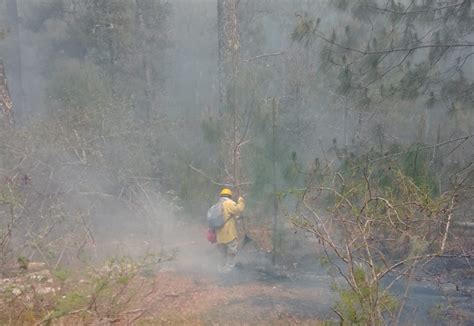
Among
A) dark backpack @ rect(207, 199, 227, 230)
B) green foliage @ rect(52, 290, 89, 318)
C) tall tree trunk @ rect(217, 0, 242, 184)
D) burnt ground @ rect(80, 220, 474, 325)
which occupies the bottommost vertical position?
burnt ground @ rect(80, 220, 474, 325)

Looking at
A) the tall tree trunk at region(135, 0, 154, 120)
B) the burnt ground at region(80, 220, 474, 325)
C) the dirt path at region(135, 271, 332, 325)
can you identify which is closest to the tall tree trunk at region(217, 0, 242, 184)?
the burnt ground at region(80, 220, 474, 325)

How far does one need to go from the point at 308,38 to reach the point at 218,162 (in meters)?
A: 3.65

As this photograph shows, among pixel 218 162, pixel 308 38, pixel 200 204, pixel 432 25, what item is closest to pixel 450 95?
pixel 432 25

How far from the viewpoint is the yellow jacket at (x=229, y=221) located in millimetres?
8453

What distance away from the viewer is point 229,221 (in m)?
8.59

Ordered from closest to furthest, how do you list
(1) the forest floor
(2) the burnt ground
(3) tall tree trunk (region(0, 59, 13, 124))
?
(1) the forest floor < (2) the burnt ground < (3) tall tree trunk (region(0, 59, 13, 124))

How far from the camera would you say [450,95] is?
8.47 metres

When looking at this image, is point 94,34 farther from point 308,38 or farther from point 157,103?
point 308,38

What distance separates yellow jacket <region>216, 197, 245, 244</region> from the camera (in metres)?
8.45

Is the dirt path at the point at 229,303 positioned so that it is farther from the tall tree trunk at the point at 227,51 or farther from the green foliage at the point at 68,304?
the tall tree trunk at the point at 227,51

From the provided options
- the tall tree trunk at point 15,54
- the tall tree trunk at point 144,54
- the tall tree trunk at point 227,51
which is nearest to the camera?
the tall tree trunk at point 227,51

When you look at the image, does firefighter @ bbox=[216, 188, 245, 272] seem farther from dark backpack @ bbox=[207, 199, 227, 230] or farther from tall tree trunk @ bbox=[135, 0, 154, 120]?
tall tree trunk @ bbox=[135, 0, 154, 120]

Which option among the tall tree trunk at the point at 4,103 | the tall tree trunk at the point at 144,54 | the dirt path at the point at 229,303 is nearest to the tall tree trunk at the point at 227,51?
the dirt path at the point at 229,303

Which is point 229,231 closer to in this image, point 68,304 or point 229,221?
point 229,221
